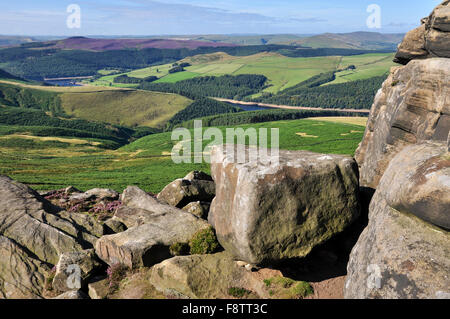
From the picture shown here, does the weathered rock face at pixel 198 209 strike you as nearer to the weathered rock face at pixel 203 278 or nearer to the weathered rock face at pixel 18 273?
the weathered rock face at pixel 203 278

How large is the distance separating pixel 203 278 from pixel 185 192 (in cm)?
1288

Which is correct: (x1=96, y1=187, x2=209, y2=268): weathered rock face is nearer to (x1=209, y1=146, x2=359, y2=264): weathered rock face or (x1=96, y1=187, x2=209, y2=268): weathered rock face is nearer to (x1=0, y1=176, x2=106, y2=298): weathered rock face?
(x1=0, y1=176, x2=106, y2=298): weathered rock face

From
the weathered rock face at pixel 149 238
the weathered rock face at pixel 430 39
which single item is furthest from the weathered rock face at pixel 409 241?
the weathered rock face at pixel 149 238

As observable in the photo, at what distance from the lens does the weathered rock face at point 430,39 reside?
22641 millimetres

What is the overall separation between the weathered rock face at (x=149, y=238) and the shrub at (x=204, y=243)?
97 centimetres

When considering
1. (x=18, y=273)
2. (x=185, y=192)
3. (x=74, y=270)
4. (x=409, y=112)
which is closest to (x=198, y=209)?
(x=185, y=192)

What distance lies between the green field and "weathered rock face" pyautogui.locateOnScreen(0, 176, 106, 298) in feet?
128

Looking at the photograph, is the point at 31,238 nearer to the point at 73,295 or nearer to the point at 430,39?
the point at 73,295

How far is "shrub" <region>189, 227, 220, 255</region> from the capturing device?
21395mm

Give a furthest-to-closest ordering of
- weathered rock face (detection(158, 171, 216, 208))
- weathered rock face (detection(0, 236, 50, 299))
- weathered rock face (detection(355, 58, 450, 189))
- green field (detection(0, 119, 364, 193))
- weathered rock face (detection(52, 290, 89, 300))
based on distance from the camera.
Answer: green field (detection(0, 119, 364, 193))
weathered rock face (detection(158, 171, 216, 208))
weathered rock face (detection(355, 58, 450, 189))
weathered rock face (detection(0, 236, 50, 299))
weathered rock face (detection(52, 290, 89, 300))

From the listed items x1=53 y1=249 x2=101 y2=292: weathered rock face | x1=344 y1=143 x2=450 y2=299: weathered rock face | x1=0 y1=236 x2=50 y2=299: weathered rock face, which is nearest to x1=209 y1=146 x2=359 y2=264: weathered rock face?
x1=344 y1=143 x2=450 y2=299: weathered rock face

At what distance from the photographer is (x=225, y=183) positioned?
2034 centimetres
